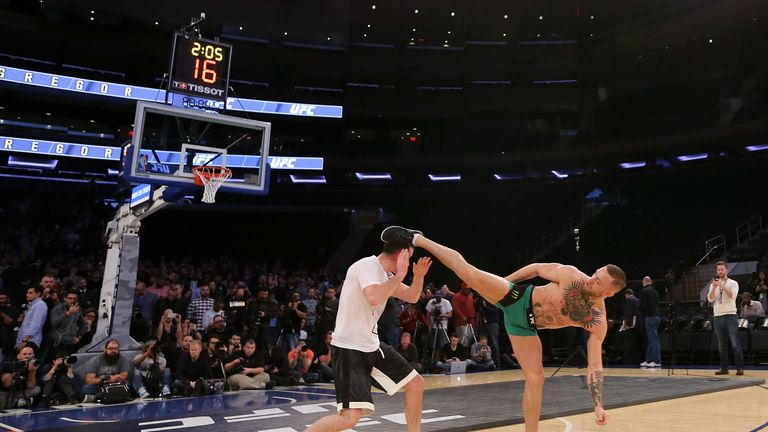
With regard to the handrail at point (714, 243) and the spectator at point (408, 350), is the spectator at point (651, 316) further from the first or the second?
the handrail at point (714, 243)

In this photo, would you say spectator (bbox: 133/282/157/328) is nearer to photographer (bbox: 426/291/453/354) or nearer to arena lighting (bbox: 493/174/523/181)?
photographer (bbox: 426/291/453/354)

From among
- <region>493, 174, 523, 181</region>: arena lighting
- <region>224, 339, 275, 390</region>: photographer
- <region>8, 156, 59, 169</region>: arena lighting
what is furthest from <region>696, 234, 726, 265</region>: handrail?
<region>8, 156, 59, 169</region>: arena lighting

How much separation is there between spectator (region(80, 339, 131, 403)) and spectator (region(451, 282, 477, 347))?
7629mm

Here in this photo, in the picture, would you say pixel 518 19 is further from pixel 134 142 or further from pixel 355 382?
pixel 355 382

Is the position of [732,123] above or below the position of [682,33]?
below

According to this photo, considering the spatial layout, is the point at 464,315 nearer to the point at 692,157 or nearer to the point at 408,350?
the point at 408,350

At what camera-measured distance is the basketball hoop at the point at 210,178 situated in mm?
10531

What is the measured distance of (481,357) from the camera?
1421 centimetres

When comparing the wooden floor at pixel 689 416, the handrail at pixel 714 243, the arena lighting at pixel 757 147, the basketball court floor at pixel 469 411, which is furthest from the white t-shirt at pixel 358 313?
the arena lighting at pixel 757 147

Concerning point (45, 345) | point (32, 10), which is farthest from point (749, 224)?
point (32, 10)

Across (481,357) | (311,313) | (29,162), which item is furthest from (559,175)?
(29,162)

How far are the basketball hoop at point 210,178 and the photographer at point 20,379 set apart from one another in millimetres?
3572

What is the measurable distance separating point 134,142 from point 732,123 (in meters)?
20.8

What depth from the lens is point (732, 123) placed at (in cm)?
2198
